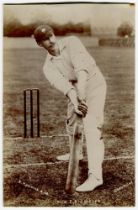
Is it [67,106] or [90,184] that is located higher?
[67,106]

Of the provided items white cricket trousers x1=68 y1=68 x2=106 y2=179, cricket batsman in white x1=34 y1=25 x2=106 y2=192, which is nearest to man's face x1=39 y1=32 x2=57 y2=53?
cricket batsman in white x1=34 y1=25 x2=106 y2=192

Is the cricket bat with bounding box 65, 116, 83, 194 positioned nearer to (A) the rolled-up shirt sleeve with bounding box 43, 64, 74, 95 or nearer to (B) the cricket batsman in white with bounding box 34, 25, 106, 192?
(B) the cricket batsman in white with bounding box 34, 25, 106, 192

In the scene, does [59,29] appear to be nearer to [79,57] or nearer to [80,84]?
[79,57]

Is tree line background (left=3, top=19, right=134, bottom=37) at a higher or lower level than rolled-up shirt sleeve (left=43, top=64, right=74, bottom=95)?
higher

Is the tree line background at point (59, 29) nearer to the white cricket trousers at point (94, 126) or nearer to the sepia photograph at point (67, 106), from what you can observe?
Answer: the sepia photograph at point (67, 106)

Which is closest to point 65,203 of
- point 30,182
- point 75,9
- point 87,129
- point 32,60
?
point 30,182

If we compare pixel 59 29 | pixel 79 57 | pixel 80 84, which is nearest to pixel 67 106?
pixel 80 84
